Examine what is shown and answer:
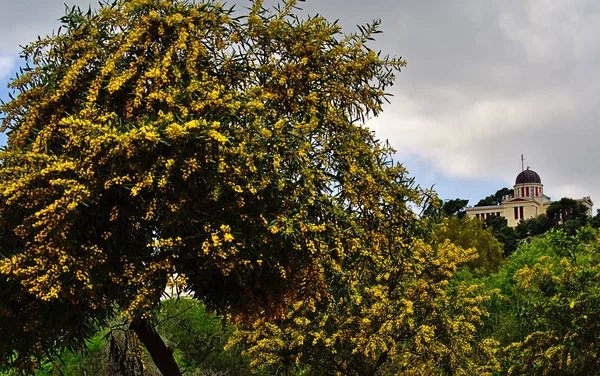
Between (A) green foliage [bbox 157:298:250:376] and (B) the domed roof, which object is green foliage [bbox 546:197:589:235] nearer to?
(B) the domed roof

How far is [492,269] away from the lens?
50.3m

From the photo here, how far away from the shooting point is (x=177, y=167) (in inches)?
410

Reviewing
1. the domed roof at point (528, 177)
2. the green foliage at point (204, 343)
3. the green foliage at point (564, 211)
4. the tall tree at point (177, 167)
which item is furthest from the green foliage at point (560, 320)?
the domed roof at point (528, 177)

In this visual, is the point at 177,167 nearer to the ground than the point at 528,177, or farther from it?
nearer to the ground

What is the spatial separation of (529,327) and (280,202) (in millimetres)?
15877

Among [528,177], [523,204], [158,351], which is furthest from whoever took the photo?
[528,177]

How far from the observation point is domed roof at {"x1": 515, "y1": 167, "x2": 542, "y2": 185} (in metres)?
163

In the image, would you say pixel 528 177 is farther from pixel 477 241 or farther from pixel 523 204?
pixel 477 241

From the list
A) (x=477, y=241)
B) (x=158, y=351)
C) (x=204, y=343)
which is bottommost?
(x=158, y=351)

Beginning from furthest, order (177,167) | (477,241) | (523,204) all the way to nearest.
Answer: (523,204)
(477,241)
(177,167)

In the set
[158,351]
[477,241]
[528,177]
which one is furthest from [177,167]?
[528,177]

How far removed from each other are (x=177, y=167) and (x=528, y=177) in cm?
16150

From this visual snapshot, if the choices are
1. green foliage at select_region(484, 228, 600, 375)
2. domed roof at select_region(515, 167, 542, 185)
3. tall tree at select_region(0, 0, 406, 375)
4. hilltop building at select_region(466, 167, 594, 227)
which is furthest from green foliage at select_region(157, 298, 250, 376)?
domed roof at select_region(515, 167, 542, 185)

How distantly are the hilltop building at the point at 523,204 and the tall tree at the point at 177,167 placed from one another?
136 m
